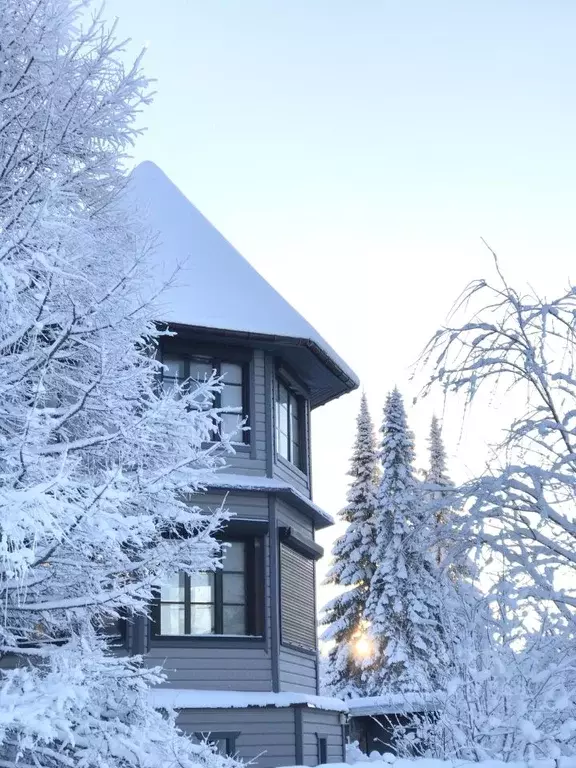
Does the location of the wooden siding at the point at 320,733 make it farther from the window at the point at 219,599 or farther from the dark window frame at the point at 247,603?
the window at the point at 219,599

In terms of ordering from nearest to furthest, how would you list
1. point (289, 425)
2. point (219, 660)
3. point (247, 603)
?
1. point (219, 660)
2. point (247, 603)
3. point (289, 425)

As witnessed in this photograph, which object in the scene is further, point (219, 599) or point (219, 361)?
point (219, 361)

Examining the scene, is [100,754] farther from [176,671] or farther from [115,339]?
[176,671]

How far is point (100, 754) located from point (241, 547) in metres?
8.48

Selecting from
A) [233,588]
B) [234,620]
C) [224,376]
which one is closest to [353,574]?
A: [233,588]

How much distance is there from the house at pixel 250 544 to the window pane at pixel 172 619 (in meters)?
0.02

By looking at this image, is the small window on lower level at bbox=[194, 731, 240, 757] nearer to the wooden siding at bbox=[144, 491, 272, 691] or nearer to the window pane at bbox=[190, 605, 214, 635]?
the wooden siding at bbox=[144, 491, 272, 691]

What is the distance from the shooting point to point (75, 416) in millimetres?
9516

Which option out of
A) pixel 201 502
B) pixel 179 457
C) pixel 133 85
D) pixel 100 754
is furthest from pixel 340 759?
pixel 133 85

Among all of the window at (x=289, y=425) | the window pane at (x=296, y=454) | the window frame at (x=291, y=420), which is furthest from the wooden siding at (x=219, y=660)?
the window pane at (x=296, y=454)

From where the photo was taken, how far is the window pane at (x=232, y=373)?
56.1ft

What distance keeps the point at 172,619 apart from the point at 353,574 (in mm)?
20268

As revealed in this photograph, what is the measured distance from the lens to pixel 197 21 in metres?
16.0

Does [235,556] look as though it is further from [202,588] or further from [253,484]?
[253,484]
